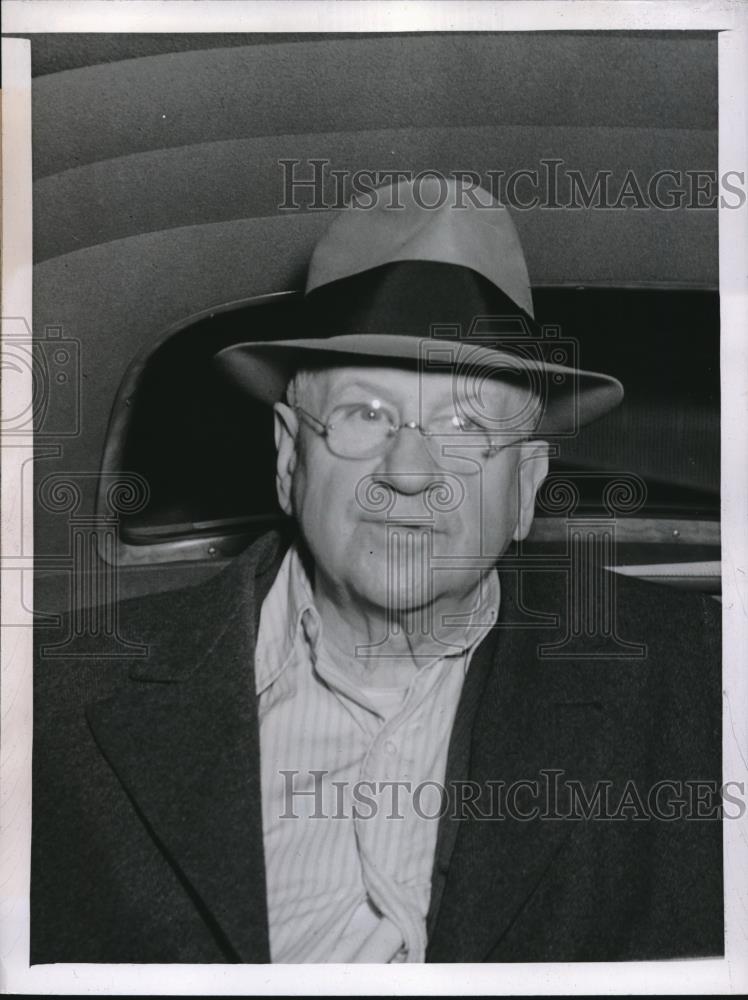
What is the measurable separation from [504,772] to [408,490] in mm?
396

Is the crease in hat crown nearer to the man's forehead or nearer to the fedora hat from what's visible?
the fedora hat

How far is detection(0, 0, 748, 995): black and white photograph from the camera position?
48.6 inches

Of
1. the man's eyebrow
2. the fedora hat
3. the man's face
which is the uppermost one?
the fedora hat

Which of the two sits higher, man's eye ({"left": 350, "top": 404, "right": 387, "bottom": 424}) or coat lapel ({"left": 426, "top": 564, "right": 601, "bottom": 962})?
man's eye ({"left": 350, "top": 404, "right": 387, "bottom": 424})

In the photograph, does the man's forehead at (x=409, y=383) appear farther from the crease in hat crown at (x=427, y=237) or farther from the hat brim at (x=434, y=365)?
the crease in hat crown at (x=427, y=237)

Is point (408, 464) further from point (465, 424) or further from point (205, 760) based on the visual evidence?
point (205, 760)

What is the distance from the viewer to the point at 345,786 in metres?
1.26

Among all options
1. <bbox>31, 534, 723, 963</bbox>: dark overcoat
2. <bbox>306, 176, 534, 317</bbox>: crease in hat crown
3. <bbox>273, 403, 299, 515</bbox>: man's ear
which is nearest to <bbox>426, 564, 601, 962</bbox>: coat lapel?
<bbox>31, 534, 723, 963</bbox>: dark overcoat

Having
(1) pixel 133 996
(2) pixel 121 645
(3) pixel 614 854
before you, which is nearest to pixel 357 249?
(2) pixel 121 645

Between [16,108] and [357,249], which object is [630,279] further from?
[16,108]

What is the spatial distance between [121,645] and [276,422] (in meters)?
0.37

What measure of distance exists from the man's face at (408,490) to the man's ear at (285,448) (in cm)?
3

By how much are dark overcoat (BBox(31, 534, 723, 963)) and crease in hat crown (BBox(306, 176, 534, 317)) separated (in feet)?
1.31

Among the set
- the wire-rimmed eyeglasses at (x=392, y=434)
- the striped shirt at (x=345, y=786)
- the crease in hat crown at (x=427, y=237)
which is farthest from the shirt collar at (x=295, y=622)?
the crease in hat crown at (x=427, y=237)
